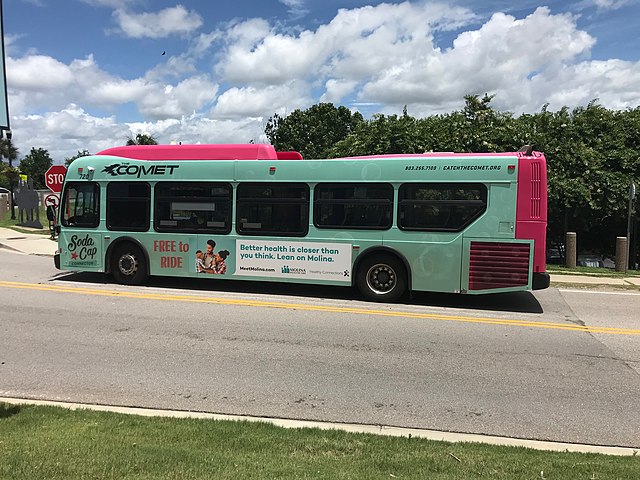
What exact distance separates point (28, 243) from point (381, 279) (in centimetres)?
1538

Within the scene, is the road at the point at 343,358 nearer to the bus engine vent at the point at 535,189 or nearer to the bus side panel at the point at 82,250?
the bus side panel at the point at 82,250

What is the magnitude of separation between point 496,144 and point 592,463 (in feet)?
51.2

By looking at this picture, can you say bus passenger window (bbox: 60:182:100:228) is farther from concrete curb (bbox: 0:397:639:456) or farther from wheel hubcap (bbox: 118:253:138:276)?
concrete curb (bbox: 0:397:639:456)

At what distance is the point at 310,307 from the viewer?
29.2 feet

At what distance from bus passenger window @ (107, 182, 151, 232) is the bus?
0.07 ft

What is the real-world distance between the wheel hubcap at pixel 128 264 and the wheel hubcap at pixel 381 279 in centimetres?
496

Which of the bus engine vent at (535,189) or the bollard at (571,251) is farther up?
the bus engine vent at (535,189)

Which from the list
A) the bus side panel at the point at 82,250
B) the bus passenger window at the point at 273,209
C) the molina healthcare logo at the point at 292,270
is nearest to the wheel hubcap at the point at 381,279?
the molina healthcare logo at the point at 292,270

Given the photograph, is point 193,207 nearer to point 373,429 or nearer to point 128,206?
point 128,206

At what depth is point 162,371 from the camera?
18.4ft

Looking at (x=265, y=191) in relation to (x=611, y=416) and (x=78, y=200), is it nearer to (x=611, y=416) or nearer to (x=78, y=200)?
(x=78, y=200)

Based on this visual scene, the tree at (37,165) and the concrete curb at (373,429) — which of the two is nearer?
the concrete curb at (373,429)

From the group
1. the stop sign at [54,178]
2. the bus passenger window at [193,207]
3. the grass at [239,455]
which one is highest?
the stop sign at [54,178]

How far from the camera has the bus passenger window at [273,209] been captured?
9812 mm
